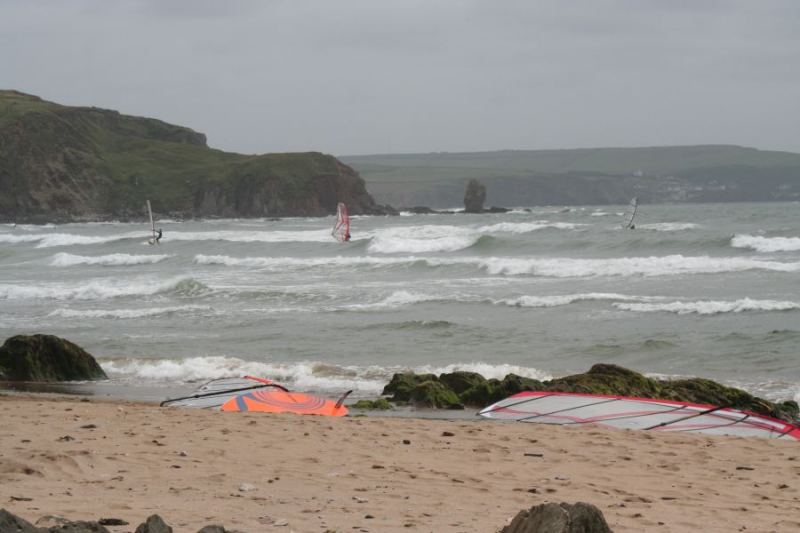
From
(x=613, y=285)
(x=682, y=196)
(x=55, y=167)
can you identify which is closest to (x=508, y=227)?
(x=613, y=285)

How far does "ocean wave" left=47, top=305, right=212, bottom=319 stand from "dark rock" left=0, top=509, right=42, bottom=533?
15276 millimetres

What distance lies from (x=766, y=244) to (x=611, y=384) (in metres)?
23.4

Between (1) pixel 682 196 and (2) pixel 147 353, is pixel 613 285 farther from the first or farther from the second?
(1) pixel 682 196

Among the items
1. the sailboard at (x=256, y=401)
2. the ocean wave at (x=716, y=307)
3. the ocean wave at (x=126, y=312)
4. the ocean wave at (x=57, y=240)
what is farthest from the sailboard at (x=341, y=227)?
the sailboard at (x=256, y=401)

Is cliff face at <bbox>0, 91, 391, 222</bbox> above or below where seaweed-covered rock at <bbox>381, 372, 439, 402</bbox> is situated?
above

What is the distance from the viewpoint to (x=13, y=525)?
310cm

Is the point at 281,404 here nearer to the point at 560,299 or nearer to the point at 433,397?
the point at 433,397

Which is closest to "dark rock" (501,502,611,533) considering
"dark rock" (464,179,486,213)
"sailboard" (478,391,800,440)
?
"sailboard" (478,391,800,440)

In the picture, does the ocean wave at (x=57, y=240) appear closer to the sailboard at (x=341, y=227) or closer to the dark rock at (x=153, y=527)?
the sailboard at (x=341, y=227)

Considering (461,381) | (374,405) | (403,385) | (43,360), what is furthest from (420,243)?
(374,405)

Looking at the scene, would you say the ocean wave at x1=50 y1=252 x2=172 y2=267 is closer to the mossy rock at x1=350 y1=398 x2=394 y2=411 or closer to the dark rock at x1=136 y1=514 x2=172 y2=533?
the mossy rock at x1=350 y1=398 x2=394 y2=411

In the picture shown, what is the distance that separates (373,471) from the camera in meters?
5.85

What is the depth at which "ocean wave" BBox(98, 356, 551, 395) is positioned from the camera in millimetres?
11625

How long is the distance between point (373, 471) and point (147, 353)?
336 inches
